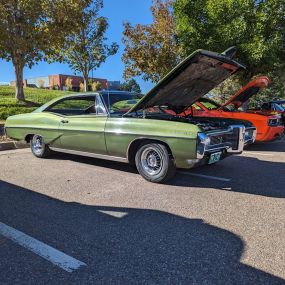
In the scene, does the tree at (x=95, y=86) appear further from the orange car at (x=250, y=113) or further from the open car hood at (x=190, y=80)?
the open car hood at (x=190, y=80)

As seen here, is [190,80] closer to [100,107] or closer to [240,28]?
[100,107]

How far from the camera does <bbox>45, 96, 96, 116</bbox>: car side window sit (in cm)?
629

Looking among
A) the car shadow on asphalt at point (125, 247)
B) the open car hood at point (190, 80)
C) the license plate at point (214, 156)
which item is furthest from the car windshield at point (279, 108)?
the car shadow on asphalt at point (125, 247)

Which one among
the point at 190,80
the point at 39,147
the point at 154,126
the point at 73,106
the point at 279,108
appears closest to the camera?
the point at 154,126

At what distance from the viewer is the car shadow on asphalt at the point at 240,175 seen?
195 inches

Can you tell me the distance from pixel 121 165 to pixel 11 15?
8741mm

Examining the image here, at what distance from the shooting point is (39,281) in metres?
2.53

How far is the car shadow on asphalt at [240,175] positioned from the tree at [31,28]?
6850mm

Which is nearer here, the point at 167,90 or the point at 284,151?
the point at 167,90

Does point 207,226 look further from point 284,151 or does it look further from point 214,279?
point 284,151

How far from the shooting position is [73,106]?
22.9ft

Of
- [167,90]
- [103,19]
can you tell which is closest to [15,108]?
[167,90]

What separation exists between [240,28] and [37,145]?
1002 cm


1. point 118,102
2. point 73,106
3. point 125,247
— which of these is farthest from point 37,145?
point 125,247
